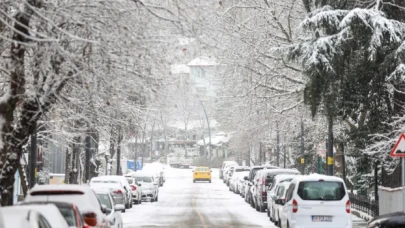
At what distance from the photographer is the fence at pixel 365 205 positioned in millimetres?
29017

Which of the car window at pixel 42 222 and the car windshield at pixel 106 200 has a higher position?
the car windshield at pixel 106 200

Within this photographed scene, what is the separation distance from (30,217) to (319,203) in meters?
12.5

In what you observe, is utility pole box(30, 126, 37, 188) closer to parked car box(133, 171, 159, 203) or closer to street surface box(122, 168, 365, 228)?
street surface box(122, 168, 365, 228)

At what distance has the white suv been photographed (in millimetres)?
22031

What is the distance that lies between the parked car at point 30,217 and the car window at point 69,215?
5.90 ft

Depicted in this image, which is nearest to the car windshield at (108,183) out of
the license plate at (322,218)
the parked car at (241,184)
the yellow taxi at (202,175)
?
the license plate at (322,218)

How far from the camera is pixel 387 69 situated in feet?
84.6

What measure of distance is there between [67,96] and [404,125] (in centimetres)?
1123

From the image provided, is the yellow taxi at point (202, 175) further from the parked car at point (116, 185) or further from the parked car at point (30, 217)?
the parked car at point (30, 217)

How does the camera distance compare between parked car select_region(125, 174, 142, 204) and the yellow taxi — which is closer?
parked car select_region(125, 174, 142, 204)

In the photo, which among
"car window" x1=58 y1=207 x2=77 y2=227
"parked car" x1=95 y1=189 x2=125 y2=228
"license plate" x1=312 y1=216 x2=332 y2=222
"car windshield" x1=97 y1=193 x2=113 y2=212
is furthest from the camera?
"license plate" x1=312 y1=216 x2=332 y2=222

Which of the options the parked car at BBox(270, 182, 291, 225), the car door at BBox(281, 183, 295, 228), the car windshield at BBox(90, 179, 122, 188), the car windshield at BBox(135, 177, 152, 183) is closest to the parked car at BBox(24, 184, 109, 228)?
the car door at BBox(281, 183, 295, 228)

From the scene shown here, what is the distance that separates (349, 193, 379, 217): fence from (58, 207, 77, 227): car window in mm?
15605

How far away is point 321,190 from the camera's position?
2233cm
